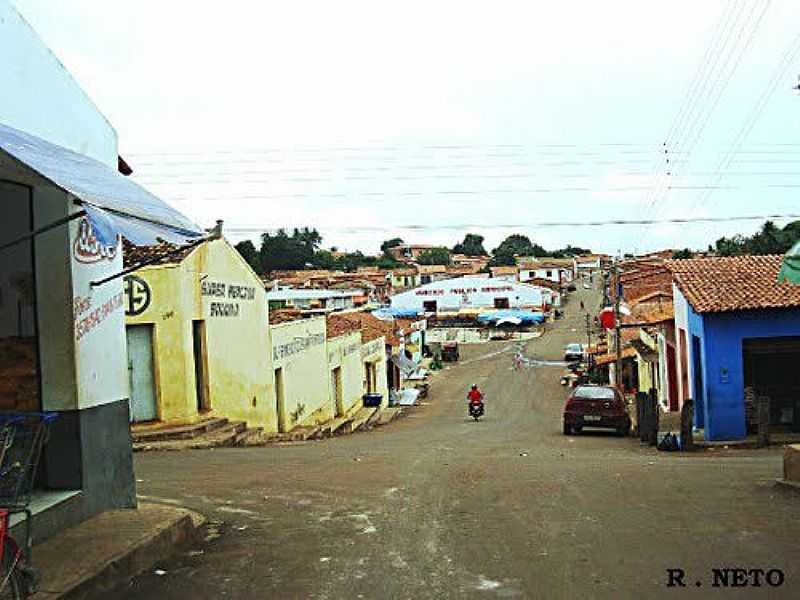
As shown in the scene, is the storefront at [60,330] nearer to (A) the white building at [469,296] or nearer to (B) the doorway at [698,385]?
(B) the doorway at [698,385]

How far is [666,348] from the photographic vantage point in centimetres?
3469

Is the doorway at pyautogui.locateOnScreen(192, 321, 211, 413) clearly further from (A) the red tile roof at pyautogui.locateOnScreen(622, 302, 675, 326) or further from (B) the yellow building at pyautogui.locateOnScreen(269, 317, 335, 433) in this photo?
(A) the red tile roof at pyautogui.locateOnScreen(622, 302, 675, 326)

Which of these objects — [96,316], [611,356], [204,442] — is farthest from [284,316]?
[96,316]

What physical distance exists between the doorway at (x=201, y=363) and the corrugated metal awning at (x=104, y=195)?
51.6 ft

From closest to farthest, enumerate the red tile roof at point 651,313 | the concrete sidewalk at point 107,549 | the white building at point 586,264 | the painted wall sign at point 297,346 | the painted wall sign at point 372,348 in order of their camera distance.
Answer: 1. the concrete sidewalk at point 107,549
2. the painted wall sign at point 297,346
3. the red tile roof at point 651,313
4. the painted wall sign at point 372,348
5. the white building at point 586,264

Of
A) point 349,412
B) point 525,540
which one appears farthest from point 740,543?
point 349,412

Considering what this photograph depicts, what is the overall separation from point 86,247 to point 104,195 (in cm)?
229

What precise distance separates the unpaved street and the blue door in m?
4.37

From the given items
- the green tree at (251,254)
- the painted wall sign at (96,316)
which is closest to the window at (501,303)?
the green tree at (251,254)

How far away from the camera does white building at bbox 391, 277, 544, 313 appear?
322ft

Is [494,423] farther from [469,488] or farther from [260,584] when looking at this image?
[260,584]

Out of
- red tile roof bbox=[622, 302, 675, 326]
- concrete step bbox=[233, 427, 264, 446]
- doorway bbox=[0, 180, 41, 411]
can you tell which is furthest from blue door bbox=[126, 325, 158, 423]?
red tile roof bbox=[622, 302, 675, 326]

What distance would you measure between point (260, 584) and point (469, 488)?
17.4 ft

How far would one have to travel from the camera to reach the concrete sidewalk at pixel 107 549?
6.82 metres
